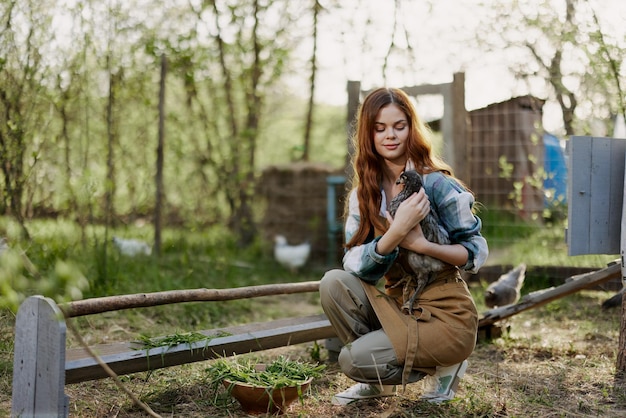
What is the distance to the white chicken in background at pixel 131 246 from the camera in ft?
19.1

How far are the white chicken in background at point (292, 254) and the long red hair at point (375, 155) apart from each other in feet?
14.1

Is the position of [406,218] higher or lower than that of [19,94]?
lower

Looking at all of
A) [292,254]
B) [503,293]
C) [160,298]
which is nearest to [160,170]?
[292,254]

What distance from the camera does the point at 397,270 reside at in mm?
3098

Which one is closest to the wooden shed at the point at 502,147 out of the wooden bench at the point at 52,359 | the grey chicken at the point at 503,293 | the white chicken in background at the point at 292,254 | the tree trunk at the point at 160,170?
the white chicken in background at the point at 292,254

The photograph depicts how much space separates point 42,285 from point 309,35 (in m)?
7.89

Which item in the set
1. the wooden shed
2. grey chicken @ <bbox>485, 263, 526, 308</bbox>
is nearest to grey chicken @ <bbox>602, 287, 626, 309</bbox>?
grey chicken @ <bbox>485, 263, 526, 308</bbox>

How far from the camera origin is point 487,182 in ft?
28.1

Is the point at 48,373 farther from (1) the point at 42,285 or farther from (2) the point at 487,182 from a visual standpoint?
(2) the point at 487,182

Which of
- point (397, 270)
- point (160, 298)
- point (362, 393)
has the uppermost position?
point (397, 270)

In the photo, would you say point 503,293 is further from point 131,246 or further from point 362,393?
point 131,246

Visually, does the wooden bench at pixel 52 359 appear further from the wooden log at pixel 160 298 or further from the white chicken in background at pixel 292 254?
the white chicken in background at pixel 292 254

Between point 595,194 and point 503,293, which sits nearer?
point 595,194

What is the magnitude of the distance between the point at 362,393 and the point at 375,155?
111 cm
